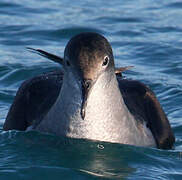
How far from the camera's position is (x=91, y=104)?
23.8 ft

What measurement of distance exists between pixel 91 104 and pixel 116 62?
498cm

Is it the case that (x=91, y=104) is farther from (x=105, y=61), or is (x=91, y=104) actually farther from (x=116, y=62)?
(x=116, y=62)

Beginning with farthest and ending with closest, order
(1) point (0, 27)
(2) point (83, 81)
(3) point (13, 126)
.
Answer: (1) point (0, 27), (3) point (13, 126), (2) point (83, 81)

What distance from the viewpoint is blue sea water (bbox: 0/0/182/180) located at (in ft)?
25.1

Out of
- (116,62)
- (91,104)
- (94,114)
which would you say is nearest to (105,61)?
(91,104)

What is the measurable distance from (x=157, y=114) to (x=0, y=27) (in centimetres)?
626

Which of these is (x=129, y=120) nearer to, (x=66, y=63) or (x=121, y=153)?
(x=121, y=153)

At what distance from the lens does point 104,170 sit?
7492 millimetres

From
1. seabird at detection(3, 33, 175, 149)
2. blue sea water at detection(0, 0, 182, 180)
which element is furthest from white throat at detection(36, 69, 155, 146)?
blue sea water at detection(0, 0, 182, 180)

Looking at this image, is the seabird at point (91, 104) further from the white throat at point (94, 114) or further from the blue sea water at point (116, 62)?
the blue sea water at point (116, 62)

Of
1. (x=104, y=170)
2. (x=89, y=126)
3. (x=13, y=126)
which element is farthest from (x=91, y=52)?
(x=13, y=126)

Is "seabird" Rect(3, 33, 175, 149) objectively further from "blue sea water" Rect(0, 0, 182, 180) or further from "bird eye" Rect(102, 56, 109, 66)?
"blue sea water" Rect(0, 0, 182, 180)

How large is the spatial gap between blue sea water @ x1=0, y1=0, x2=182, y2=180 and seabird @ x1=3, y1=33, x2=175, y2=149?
0.15 metres

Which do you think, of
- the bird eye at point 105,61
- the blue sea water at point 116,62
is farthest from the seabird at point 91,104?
the blue sea water at point 116,62
